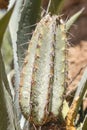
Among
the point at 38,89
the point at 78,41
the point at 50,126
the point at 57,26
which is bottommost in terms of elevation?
the point at 78,41

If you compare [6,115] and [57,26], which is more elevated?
[57,26]

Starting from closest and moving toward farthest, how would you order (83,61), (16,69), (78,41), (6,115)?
(6,115)
(16,69)
(83,61)
(78,41)

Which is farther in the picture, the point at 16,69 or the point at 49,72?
the point at 16,69

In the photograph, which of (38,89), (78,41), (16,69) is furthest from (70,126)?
(78,41)

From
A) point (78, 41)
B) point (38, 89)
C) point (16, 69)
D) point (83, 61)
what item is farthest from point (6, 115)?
point (78, 41)

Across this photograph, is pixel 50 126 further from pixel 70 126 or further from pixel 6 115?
pixel 6 115

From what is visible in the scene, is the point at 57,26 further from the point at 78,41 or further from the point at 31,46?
the point at 78,41

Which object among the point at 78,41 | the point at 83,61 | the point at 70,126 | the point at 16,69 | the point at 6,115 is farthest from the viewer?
the point at 78,41
